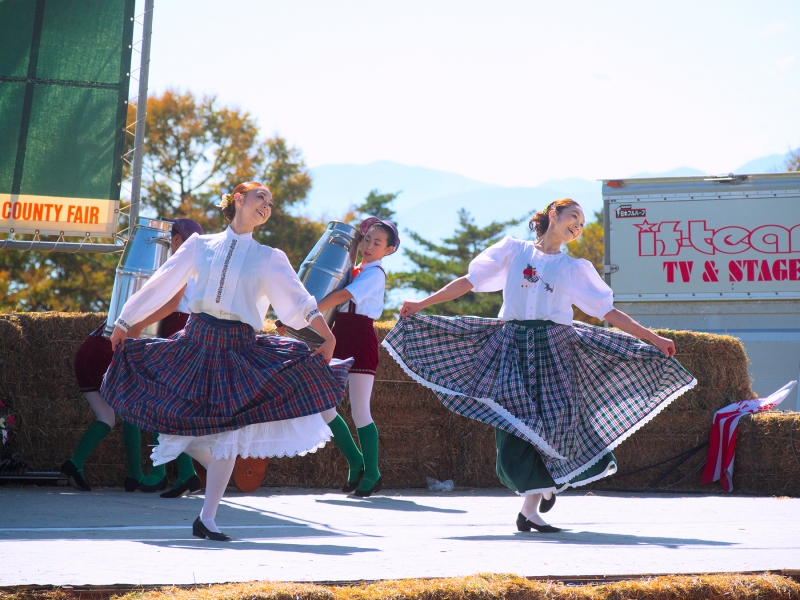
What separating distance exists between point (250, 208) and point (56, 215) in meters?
3.91

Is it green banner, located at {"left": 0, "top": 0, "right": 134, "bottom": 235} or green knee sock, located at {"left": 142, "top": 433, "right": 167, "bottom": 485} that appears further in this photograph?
green banner, located at {"left": 0, "top": 0, "right": 134, "bottom": 235}

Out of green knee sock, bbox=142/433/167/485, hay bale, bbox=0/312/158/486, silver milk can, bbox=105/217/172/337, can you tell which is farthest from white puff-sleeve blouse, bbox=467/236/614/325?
hay bale, bbox=0/312/158/486

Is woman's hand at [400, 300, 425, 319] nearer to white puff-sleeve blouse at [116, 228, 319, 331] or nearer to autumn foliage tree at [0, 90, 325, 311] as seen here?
white puff-sleeve blouse at [116, 228, 319, 331]

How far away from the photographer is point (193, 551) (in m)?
3.54

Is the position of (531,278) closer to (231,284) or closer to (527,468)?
(527,468)

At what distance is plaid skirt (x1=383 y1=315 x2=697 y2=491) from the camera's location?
488 cm

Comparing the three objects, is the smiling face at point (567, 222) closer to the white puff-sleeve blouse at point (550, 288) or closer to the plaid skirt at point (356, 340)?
the white puff-sleeve blouse at point (550, 288)

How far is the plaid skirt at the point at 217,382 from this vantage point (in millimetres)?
4246

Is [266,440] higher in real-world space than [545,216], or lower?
lower

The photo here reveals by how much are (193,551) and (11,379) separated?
376cm

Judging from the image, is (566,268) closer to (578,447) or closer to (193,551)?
(578,447)

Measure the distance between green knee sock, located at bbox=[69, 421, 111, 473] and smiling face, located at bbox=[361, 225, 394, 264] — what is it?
2.13m

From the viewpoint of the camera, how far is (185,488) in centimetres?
601

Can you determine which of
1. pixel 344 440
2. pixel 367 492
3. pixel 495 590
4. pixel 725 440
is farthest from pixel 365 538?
pixel 725 440
